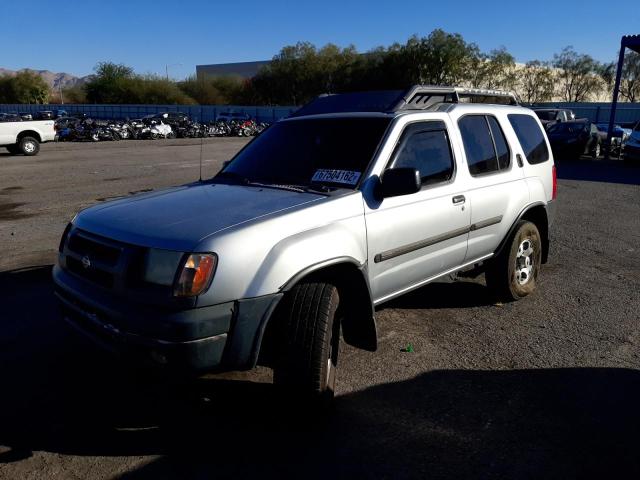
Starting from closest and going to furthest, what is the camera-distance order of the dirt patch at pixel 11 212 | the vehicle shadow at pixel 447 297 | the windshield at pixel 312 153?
the windshield at pixel 312 153 < the vehicle shadow at pixel 447 297 < the dirt patch at pixel 11 212

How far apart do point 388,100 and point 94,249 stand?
2614mm

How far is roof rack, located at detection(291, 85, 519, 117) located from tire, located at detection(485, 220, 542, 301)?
1.36 m

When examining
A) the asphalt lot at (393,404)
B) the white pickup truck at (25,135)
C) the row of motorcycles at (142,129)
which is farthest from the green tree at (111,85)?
the asphalt lot at (393,404)

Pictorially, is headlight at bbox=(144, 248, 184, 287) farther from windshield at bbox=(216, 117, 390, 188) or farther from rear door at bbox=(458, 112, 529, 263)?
rear door at bbox=(458, 112, 529, 263)

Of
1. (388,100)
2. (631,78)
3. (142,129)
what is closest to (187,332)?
(388,100)

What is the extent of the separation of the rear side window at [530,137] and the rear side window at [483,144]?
0.38 meters

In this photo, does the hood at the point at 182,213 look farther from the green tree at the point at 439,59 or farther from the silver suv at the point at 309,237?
the green tree at the point at 439,59

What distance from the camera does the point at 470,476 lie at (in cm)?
270

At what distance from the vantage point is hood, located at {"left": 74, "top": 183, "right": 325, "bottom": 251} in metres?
2.85

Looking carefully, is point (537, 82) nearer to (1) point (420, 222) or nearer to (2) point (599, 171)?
(2) point (599, 171)

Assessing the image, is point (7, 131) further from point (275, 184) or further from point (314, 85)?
point (314, 85)

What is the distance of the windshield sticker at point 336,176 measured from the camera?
3574 millimetres

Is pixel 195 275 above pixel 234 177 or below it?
below

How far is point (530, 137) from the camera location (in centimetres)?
532
